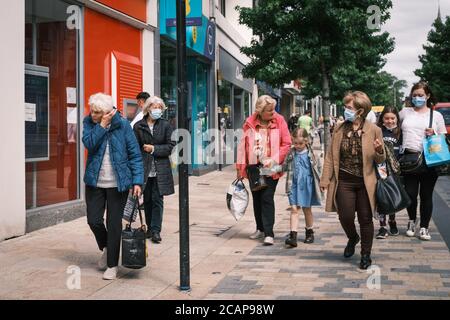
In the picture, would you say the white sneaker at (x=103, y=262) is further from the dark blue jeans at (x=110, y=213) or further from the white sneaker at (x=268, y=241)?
the white sneaker at (x=268, y=241)

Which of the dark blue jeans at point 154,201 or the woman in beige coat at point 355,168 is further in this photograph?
the dark blue jeans at point 154,201

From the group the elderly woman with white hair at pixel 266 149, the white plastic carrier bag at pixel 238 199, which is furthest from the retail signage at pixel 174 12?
the white plastic carrier bag at pixel 238 199

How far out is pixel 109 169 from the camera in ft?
19.6

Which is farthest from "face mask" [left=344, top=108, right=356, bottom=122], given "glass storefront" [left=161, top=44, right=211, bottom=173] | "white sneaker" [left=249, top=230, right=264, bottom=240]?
"glass storefront" [left=161, top=44, right=211, bottom=173]

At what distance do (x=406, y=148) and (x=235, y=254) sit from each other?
2.58 meters

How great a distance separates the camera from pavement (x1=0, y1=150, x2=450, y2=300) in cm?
541

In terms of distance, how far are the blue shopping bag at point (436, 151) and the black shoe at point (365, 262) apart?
2.04 m

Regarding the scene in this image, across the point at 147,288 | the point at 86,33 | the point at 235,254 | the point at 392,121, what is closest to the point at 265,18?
the point at 86,33

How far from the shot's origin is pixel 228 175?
18266 mm

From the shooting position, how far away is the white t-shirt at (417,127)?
7965 millimetres

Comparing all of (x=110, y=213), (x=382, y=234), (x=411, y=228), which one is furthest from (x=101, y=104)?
→ (x=411, y=228)
